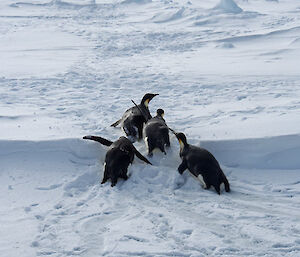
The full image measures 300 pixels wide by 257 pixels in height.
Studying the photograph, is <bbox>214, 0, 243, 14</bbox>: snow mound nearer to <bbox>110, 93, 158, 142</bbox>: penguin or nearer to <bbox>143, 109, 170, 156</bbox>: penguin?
<bbox>110, 93, 158, 142</bbox>: penguin

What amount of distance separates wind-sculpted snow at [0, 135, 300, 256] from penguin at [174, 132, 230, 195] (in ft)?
0.31

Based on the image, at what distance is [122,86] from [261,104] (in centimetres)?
314

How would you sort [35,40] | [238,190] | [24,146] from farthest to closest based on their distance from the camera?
[35,40] < [24,146] < [238,190]

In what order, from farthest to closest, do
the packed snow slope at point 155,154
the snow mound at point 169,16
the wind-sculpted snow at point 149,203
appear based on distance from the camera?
the snow mound at point 169,16, the packed snow slope at point 155,154, the wind-sculpted snow at point 149,203

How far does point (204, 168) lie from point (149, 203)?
0.78m

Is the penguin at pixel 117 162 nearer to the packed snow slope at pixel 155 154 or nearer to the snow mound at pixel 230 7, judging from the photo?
the packed snow slope at pixel 155 154

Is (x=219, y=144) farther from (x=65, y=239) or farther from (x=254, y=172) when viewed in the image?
(x=65, y=239)

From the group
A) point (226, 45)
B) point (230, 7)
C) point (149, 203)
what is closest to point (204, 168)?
point (149, 203)

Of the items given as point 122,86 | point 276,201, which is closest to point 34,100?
point 122,86

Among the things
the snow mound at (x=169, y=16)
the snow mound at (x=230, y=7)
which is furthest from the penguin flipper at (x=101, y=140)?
the snow mound at (x=230, y=7)

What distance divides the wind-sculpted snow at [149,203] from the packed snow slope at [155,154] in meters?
0.01

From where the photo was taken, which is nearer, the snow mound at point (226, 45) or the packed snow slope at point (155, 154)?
the packed snow slope at point (155, 154)

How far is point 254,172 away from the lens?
5102mm

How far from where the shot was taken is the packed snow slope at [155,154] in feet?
12.2
